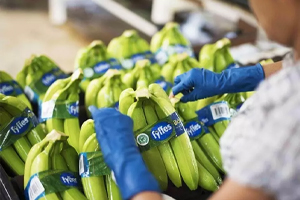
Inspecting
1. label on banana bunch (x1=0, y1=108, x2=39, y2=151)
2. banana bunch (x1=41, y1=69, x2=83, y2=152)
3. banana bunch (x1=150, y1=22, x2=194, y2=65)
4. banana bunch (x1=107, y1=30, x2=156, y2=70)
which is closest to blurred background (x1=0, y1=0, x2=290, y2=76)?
banana bunch (x1=150, y1=22, x2=194, y2=65)

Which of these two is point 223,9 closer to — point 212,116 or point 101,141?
point 212,116

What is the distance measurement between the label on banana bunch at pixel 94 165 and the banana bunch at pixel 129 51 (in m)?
0.99

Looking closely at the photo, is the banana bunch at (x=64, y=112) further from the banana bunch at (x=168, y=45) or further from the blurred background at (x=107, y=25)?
the blurred background at (x=107, y=25)

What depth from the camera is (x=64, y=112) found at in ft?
5.60

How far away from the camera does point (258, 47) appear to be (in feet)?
9.69

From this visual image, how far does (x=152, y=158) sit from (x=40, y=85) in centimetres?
84

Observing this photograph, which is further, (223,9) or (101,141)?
(223,9)

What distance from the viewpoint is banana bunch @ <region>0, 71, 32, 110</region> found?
6.32ft

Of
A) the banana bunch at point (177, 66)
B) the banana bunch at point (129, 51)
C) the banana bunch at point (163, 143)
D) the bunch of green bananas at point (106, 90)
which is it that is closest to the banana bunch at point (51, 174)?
the banana bunch at point (163, 143)

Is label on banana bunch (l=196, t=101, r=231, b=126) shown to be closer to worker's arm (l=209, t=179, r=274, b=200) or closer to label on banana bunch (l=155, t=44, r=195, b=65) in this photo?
label on banana bunch (l=155, t=44, r=195, b=65)

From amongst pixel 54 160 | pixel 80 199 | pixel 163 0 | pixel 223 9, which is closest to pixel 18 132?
pixel 54 160

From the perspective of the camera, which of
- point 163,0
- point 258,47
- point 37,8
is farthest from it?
point 37,8

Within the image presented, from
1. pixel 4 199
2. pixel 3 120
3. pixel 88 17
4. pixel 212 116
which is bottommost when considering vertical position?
pixel 88 17

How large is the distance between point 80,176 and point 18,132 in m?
0.32
